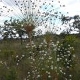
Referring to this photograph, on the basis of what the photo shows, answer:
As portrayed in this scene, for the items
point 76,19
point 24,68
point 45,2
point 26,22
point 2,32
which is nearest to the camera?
point 26,22

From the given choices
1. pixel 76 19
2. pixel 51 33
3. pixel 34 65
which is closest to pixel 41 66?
pixel 34 65

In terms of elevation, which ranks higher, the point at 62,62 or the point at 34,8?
the point at 34,8

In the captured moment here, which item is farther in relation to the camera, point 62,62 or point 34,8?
point 62,62

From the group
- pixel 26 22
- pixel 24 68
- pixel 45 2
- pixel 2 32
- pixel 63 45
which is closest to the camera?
pixel 26 22

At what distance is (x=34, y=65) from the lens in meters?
10.1

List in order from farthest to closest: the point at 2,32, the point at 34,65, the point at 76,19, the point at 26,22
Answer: the point at 76,19
the point at 2,32
the point at 34,65
the point at 26,22

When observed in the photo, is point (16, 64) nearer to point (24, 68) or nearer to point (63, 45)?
point (24, 68)

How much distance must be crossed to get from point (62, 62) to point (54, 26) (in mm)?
1222

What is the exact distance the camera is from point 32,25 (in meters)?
7.85

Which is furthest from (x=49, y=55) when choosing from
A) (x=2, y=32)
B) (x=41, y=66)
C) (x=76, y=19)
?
(x=76, y=19)

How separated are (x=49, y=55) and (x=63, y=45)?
120 cm

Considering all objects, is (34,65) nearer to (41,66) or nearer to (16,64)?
(41,66)

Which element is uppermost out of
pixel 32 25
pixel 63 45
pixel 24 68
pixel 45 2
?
pixel 45 2

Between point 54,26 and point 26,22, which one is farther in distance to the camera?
point 54,26
